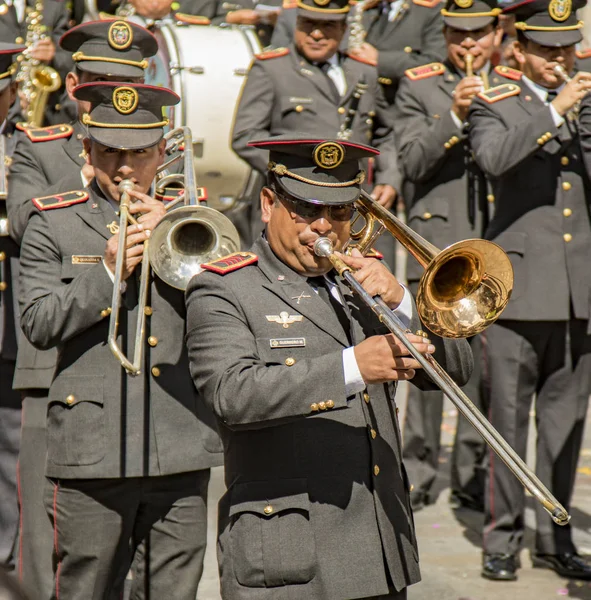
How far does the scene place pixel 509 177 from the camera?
260 inches

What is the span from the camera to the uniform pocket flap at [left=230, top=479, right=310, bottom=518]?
3754 mm

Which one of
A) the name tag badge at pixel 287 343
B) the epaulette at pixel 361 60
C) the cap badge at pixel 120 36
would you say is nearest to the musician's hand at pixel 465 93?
the epaulette at pixel 361 60

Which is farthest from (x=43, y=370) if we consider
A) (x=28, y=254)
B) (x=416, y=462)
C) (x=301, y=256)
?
(x=416, y=462)

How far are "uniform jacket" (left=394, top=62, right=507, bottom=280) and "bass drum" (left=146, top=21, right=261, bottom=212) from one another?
2.01 m

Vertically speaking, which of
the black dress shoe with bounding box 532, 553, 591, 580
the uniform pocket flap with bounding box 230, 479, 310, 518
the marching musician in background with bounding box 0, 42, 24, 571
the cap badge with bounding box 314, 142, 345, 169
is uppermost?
the cap badge with bounding box 314, 142, 345, 169

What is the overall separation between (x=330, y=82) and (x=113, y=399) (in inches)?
161

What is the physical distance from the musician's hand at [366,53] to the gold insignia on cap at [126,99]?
3.97 meters

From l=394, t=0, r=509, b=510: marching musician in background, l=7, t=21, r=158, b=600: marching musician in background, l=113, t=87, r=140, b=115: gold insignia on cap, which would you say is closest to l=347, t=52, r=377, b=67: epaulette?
l=394, t=0, r=509, b=510: marching musician in background

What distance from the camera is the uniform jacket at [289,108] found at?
792 cm

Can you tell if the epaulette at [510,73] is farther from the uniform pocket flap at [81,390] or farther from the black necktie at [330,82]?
the uniform pocket flap at [81,390]

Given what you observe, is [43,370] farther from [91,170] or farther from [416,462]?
[416,462]

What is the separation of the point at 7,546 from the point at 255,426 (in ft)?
10.1

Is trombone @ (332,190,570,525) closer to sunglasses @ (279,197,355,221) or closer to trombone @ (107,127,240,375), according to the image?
sunglasses @ (279,197,355,221)

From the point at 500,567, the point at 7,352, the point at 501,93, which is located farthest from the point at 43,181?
the point at 500,567
